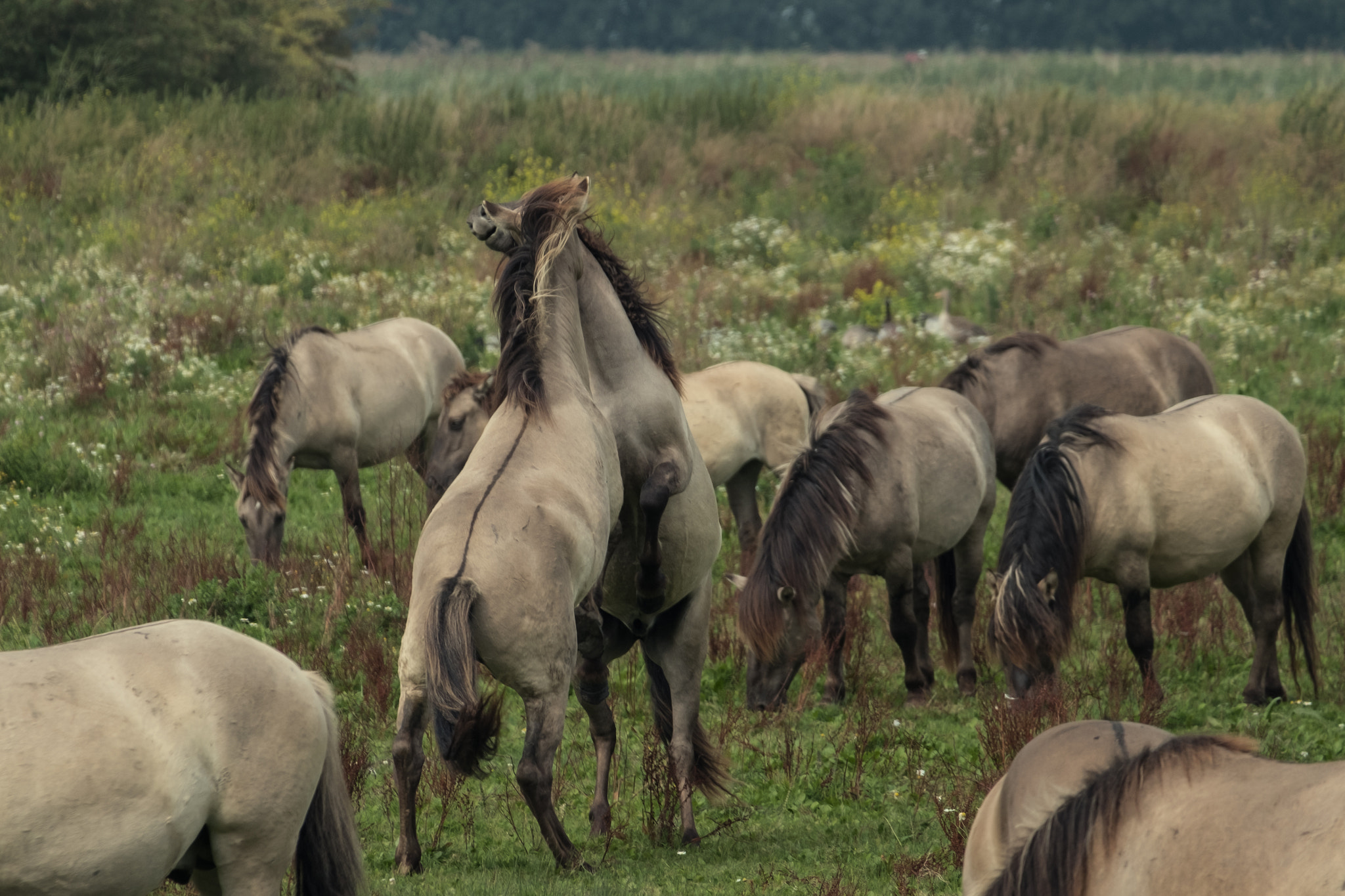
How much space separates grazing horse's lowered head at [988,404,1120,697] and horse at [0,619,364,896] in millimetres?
3825

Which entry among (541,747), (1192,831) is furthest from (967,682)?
(1192,831)

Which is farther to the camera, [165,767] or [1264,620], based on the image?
[1264,620]

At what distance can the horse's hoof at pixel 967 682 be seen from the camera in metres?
7.89

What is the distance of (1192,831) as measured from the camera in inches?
91.4

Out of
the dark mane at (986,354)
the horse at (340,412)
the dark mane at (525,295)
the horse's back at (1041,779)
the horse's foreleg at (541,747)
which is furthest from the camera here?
the dark mane at (986,354)

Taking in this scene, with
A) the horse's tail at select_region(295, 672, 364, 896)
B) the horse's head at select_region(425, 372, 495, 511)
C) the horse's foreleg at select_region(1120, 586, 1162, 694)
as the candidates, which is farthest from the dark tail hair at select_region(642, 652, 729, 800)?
the horse's head at select_region(425, 372, 495, 511)

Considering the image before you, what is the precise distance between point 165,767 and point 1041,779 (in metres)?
2.09

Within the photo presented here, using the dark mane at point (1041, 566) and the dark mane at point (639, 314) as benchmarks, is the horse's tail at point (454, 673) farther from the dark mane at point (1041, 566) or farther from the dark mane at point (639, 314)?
the dark mane at point (1041, 566)

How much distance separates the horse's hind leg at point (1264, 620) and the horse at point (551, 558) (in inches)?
140

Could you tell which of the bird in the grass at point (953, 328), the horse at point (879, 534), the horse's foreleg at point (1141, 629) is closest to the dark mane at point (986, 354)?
the horse at point (879, 534)

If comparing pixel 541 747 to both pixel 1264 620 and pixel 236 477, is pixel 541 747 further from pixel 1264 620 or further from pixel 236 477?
pixel 236 477

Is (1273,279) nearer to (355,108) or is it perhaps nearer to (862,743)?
(862,743)

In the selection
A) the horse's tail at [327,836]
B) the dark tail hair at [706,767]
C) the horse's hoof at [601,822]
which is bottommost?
the horse's hoof at [601,822]

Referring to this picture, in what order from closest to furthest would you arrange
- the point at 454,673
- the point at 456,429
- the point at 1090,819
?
the point at 1090,819 → the point at 454,673 → the point at 456,429
